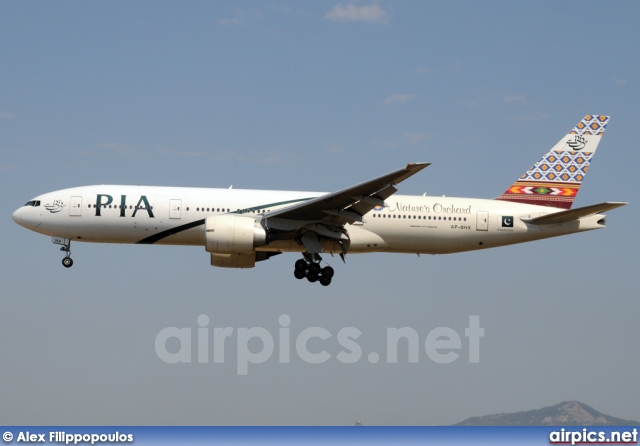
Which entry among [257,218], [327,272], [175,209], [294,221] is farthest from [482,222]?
[175,209]

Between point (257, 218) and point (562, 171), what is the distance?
1478 cm

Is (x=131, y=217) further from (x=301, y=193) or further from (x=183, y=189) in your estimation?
(x=301, y=193)

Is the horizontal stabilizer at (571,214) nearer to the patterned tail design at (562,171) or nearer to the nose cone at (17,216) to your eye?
the patterned tail design at (562,171)

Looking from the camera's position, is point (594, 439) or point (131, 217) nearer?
point (594, 439)

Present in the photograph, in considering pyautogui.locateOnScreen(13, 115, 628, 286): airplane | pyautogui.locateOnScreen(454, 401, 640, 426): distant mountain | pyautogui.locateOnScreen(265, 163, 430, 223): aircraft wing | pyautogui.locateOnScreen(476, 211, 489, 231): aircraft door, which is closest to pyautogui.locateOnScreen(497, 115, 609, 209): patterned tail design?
pyautogui.locateOnScreen(13, 115, 628, 286): airplane

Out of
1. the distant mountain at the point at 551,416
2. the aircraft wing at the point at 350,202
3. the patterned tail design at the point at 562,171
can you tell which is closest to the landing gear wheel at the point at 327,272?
the aircraft wing at the point at 350,202

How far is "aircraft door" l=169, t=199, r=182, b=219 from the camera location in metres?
38.2

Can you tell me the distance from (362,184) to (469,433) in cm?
1077

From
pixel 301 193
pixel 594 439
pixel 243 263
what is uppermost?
pixel 301 193

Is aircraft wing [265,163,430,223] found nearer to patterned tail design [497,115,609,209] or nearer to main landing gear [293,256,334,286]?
main landing gear [293,256,334,286]

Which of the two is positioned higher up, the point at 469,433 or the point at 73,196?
the point at 73,196

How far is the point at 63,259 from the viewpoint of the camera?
40531 mm

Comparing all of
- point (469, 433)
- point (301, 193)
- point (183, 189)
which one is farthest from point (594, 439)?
point (183, 189)

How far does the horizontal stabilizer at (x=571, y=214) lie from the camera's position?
37.6 meters
